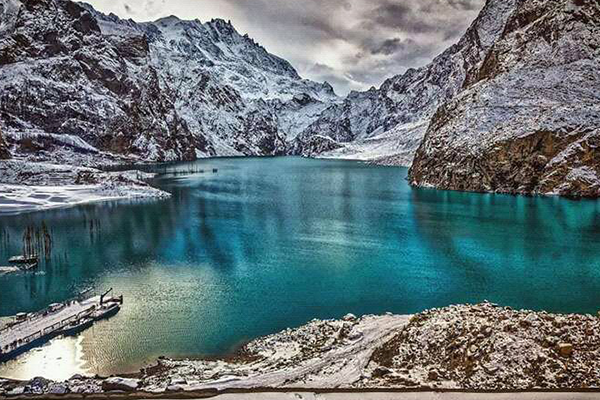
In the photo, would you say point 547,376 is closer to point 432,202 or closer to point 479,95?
point 432,202

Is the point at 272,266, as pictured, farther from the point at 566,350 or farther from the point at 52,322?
the point at 566,350

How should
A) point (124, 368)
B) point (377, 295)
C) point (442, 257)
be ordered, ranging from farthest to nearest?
point (442, 257)
point (377, 295)
point (124, 368)

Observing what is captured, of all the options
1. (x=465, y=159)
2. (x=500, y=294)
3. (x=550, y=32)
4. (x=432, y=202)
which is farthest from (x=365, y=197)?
(x=550, y=32)

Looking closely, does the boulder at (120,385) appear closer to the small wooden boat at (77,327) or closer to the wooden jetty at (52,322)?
the wooden jetty at (52,322)

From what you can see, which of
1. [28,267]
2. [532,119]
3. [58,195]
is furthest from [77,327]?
[532,119]

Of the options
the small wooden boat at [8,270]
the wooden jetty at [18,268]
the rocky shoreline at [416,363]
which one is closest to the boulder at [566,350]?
the rocky shoreline at [416,363]

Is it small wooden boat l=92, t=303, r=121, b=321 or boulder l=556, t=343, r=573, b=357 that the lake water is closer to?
→ small wooden boat l=92, t=303, r=121, b=321
